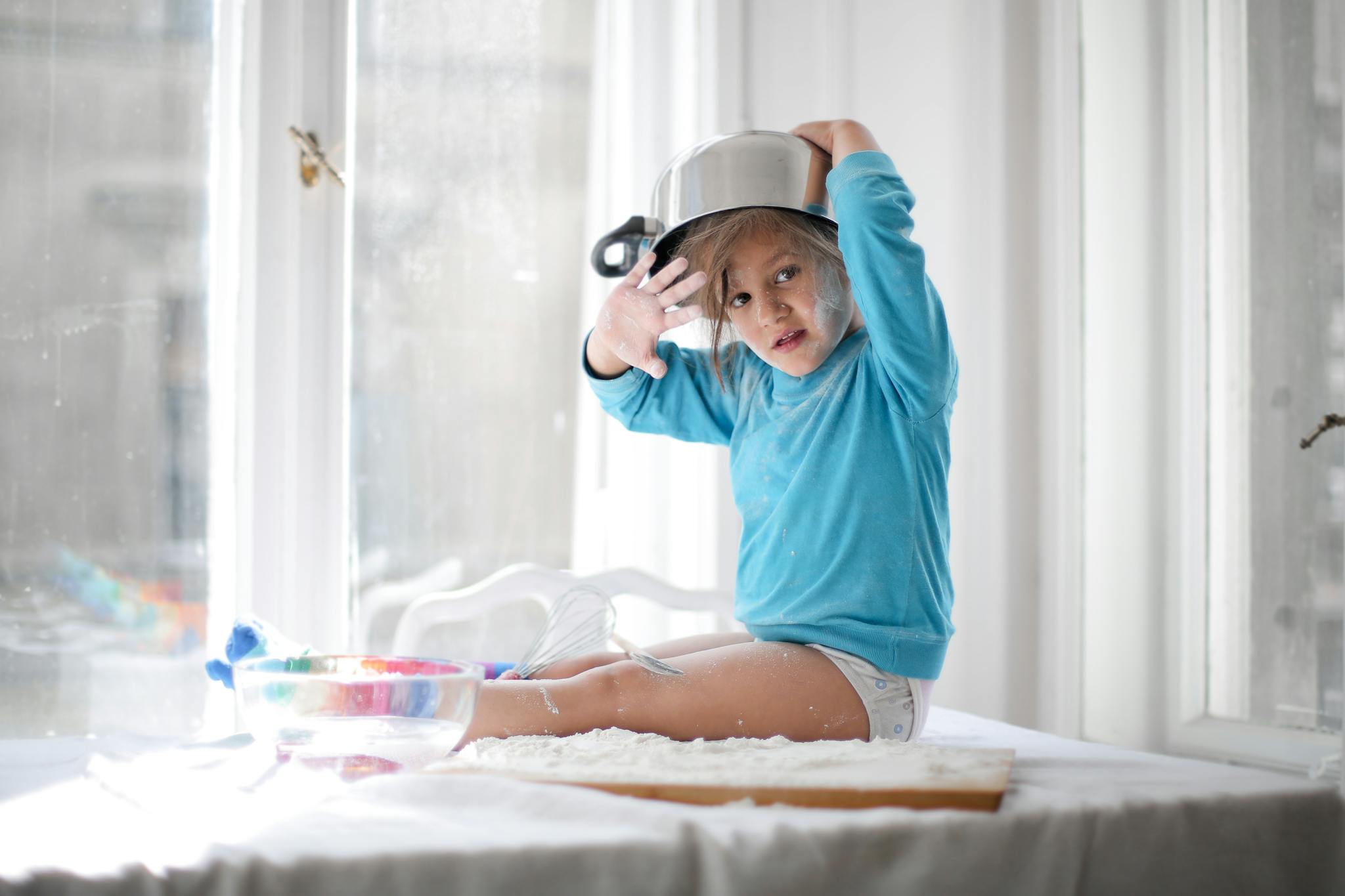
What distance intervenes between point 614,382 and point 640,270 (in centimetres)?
17

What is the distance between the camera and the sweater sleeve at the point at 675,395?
1105mm

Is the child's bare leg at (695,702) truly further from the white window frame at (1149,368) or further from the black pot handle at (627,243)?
the white window frame at (1149,368)

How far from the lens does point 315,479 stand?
142cm

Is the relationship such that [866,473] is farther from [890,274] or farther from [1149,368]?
[1149,368]

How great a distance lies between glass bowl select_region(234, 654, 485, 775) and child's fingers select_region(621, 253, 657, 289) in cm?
45

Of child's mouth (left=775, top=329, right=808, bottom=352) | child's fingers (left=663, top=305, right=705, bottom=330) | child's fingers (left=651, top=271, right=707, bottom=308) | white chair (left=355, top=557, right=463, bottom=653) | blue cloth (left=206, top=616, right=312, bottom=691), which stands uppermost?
child's fingers (left=651, top=271, right=707, bottom=308)

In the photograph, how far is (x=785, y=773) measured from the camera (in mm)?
592

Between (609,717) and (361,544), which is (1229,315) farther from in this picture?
(361,544)

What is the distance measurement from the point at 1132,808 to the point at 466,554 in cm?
106

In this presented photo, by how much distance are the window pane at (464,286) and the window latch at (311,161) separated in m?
0.05

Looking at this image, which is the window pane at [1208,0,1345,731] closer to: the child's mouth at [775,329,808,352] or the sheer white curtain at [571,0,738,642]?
the child's mouth at [775,329,808,352]

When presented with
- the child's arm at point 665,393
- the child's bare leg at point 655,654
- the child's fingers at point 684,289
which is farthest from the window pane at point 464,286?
the child's fingers at point 684,289

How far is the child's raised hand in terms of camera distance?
92cm

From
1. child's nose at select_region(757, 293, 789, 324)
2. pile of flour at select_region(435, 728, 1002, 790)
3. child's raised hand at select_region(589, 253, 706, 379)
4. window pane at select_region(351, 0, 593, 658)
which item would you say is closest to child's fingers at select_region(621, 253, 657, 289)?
child's raised hand at select_region(589, 253, 706, 379)
